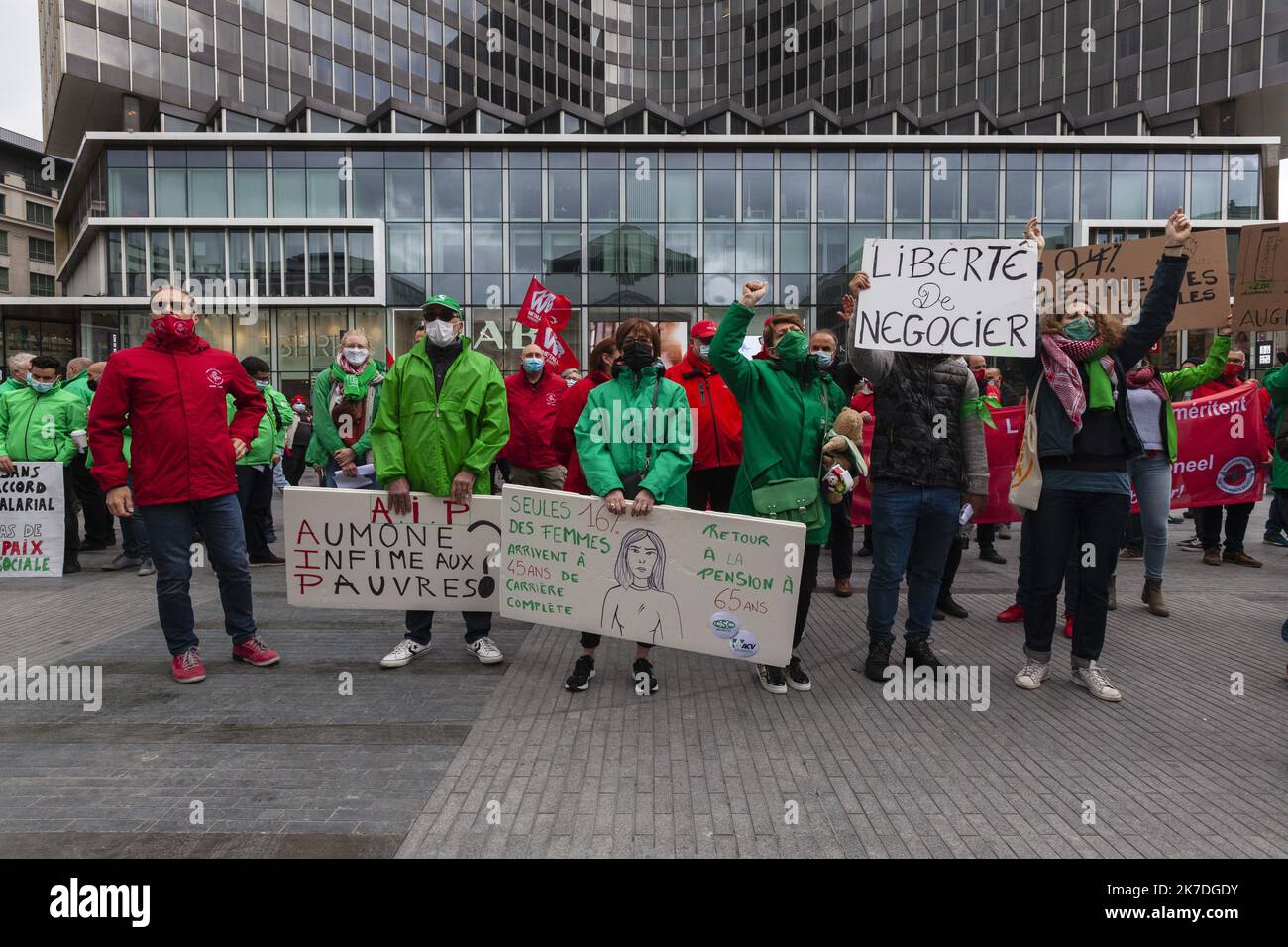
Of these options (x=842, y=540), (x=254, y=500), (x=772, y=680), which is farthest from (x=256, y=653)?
(x=842, y=540)

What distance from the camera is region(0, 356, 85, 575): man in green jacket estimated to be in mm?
7945

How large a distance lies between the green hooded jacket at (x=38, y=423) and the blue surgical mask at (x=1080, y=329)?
28.2 ft

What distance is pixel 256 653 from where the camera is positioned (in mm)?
5070

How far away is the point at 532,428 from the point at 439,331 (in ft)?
6.46

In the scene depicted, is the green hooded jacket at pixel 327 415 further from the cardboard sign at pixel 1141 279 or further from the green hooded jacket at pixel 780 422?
the cardboard sign at pixel 1141 279

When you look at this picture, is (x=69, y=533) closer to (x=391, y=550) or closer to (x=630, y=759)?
(x=391, y=550)

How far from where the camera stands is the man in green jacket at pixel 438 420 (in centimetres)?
491

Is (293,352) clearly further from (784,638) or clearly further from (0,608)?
(784,638)

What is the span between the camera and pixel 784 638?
4406mm

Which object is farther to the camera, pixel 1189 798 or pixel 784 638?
pixel 784 638

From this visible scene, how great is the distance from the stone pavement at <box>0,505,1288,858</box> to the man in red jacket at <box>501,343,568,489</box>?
170cm

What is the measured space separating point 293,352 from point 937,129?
101 feet

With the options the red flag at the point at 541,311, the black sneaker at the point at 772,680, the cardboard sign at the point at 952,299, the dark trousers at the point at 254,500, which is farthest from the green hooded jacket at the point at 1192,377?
the dark trousers at the point at 254,500
